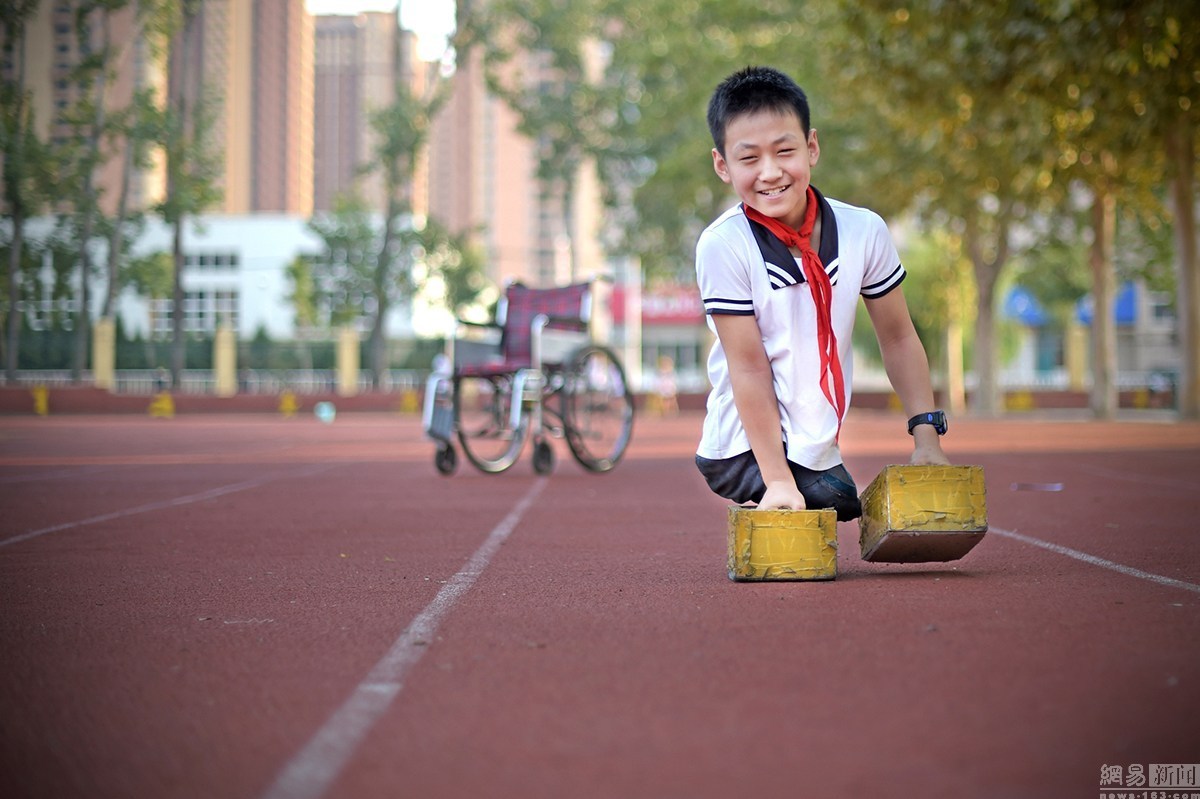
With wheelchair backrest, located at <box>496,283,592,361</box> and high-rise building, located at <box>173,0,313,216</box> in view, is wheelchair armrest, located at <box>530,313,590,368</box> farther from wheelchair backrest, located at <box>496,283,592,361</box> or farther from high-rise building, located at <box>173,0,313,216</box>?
high-rise building, located at <box>173,0,313,216</box>

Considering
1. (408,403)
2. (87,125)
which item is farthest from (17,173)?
(408,403)

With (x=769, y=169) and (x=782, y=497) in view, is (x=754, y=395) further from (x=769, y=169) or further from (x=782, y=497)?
(x=769, y=169)

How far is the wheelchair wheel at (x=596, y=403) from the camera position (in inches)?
417

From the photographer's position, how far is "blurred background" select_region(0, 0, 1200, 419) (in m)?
14.3

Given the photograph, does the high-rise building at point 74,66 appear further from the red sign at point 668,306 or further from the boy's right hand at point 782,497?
the red sign at point 668,306

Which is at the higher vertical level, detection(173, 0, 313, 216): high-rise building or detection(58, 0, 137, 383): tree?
detection(173, 0, 313, 216): high-rise building

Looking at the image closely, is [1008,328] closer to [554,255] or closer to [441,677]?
[441,677]

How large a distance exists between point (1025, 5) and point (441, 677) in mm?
11616

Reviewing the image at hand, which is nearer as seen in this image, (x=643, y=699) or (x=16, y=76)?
(x=643, y=699)

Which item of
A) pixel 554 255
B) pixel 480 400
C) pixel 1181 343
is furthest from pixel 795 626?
pixel 554 255

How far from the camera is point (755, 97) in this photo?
14.3ft

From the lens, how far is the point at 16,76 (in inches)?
509

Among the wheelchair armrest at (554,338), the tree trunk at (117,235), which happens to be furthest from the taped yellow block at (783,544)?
the tree trunk at (117,235)

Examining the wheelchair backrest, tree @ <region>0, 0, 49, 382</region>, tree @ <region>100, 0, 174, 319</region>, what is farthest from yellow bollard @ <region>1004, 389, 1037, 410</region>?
the wheelchair backrest
